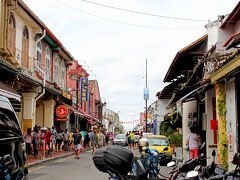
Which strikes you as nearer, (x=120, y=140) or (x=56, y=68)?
(x=56, y=68)

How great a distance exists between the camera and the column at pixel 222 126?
995 cm

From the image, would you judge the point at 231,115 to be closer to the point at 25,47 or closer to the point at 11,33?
the point at 11,33

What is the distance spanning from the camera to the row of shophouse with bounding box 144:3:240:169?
30.8 feet

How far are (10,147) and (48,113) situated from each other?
68.2 ft

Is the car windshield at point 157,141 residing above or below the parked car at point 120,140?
above

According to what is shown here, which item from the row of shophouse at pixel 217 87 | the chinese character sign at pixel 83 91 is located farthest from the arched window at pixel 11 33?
the chinese character sign at pixel 83 91

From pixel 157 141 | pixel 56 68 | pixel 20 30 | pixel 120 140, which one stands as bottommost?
pixel 120 140

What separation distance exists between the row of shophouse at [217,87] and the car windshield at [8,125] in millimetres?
5188

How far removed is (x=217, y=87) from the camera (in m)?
10.6

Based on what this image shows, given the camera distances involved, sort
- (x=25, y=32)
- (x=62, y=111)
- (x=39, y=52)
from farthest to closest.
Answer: (x=62, y=111) < (x=39, y=52) < (x=25, y=32)

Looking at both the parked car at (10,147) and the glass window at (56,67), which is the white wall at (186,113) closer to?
the parked car at (10,147)

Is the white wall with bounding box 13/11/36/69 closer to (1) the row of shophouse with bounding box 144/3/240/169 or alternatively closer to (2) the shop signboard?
(2) the shop signboard

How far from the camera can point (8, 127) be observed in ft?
17.3

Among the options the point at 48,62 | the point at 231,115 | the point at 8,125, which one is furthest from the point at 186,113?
the point at 48,62
